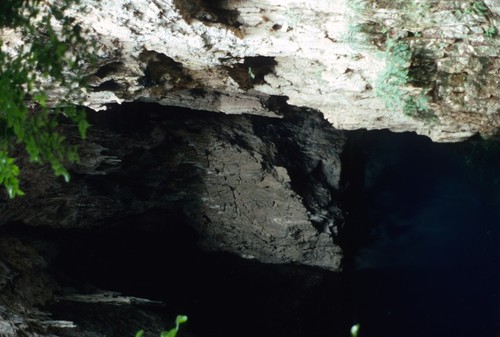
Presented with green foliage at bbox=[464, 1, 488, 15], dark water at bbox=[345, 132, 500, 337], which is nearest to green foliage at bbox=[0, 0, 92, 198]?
green foliage at bbox=[464, 1, 488, 15]

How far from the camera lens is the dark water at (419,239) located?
19.2 ft

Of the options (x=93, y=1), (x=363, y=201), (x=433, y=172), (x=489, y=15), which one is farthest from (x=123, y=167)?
(x=489, y=15)

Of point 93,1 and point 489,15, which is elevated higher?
point 489,15

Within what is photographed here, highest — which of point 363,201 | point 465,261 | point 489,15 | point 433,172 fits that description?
point 489,15

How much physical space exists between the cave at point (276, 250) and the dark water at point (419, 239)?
0.04 ft

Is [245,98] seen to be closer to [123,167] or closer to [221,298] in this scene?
[123,167]

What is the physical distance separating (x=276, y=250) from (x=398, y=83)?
3.16 m

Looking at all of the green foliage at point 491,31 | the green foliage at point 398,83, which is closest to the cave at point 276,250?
the green foliage at point 398,83

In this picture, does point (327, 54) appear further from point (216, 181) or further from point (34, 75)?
point (216, 181)

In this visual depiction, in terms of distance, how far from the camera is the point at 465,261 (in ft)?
19.6

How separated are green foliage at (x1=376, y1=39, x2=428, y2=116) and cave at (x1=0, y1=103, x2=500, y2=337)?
146 cm

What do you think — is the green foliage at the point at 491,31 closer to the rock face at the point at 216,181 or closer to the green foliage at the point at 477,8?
the green foliage at the point at 477,8

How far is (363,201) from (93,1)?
4048 mm

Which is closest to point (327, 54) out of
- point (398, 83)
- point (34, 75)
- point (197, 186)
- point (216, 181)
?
point (398, 83)
